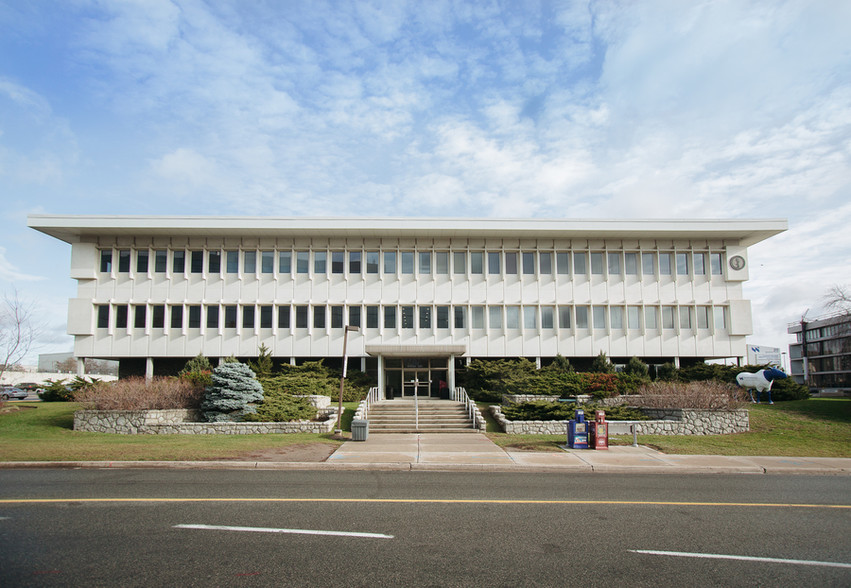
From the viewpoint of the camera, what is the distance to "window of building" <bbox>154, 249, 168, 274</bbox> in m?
37.6

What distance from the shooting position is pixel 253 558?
631 cm

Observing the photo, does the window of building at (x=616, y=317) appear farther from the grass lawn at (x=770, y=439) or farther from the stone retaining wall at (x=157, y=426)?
the stone retaining wall at (x=157, y=426)

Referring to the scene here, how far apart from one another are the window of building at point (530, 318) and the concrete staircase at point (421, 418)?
11.8 meters

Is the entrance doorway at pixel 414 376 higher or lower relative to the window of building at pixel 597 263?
lower

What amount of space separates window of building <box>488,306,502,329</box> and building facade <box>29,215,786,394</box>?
70mm

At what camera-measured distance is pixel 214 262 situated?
1491 inches

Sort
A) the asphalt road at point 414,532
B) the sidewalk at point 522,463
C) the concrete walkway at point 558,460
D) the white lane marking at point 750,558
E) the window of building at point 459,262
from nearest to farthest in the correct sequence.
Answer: the asphalt road at point 414,532, the white lane marking at point 750,558, the sidewalk at point 522,463, the concrete walkway at point 558,460, the window of building at point 459,262

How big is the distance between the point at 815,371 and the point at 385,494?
128446mm

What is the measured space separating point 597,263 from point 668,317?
5.94 metres

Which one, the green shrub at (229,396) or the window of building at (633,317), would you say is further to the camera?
the window of building at (633,317)

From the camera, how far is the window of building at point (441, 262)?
125ft

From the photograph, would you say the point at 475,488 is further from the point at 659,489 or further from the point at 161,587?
the point at 161,587

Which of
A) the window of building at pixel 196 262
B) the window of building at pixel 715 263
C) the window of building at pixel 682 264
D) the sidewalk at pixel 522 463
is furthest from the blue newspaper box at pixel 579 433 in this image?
the window of building at pixel 196 262

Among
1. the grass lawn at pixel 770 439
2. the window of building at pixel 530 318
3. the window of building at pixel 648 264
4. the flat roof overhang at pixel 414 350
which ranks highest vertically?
the window of building at pixel 648 264
